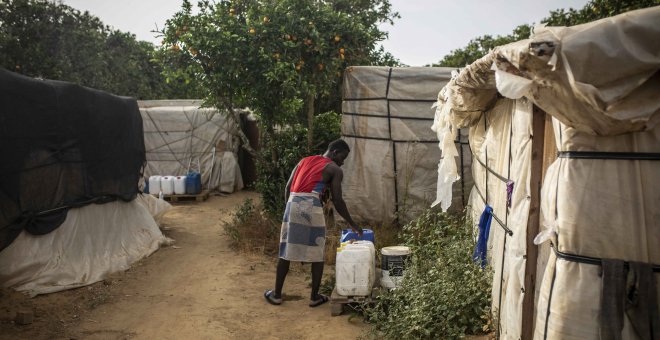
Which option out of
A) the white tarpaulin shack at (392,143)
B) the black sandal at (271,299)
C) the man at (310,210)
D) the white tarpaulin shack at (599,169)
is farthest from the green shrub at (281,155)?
the white tarpaulin shack at (599,169)

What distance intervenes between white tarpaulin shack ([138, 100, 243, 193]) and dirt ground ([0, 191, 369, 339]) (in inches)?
235

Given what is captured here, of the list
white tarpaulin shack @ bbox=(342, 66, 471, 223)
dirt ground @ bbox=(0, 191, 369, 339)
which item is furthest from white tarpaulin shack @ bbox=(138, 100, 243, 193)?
dirt ground @ bbox=(0, 191, 369, 339)

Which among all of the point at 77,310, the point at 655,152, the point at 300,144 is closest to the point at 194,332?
the point at 77,310

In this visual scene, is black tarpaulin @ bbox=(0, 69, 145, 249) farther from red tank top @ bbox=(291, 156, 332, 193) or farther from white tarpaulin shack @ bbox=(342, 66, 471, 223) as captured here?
white tarpaulin shack @ bbox=(342, 66, 471, 223)

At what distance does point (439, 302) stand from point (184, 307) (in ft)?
8.73

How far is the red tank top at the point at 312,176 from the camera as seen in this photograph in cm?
484

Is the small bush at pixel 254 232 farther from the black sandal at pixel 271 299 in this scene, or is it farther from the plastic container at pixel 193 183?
the plastic container at pixel 193 183

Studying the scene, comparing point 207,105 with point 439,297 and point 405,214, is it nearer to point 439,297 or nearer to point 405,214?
point 405,214

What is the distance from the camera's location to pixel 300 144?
8.37 m

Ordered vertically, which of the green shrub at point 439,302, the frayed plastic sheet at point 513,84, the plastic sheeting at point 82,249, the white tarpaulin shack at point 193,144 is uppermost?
the white tarpaulin shack at point 193,144

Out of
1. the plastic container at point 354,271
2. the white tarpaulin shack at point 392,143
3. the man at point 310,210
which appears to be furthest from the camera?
the white tarpaulin shack at point 392,143

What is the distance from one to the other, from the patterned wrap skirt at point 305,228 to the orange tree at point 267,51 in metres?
2.92

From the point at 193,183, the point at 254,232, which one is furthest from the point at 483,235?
the point at 193,183

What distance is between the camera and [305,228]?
15.9 feet
